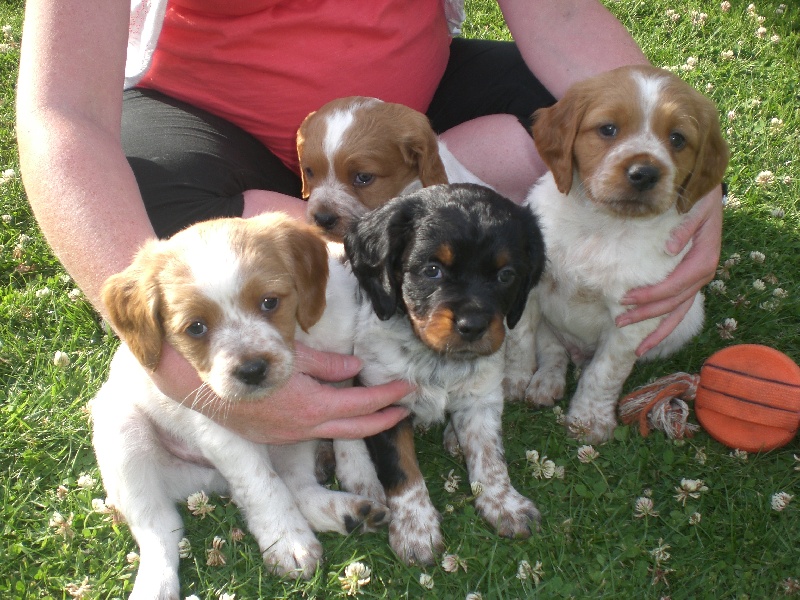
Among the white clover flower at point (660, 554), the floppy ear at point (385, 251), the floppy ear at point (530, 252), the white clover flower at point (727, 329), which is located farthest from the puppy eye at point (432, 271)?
the white clover flower at point (727, 329)

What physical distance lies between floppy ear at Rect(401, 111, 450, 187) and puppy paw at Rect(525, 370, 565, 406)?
1261 mm

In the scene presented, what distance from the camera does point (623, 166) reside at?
3408mm

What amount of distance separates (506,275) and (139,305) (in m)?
1.48

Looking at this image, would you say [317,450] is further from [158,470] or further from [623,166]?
[623,166]

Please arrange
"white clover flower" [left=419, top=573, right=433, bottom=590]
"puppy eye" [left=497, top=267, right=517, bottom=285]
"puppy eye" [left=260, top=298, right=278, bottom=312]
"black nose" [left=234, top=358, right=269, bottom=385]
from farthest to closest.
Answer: "puppy eye" [left=497, top=267, right=517, bottom=285] → "white clover flower" [left=419, top=573, right=433, bottom=590] → "puppy eye" [left=260, top=298, right=278, bottom=312] → "black nose" [left=234, top=358, right=269, bottom=385]

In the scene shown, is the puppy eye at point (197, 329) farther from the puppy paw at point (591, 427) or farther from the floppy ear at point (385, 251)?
the puppy paw at point (591, 427)

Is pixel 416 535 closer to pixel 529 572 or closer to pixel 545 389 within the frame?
pixel 529 572

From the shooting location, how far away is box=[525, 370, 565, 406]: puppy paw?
4109 mm

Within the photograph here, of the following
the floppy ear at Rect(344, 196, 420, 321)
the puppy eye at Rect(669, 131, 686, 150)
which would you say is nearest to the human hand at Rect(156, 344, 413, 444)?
the floppy ear at Rect(344, 196, 420, 321)

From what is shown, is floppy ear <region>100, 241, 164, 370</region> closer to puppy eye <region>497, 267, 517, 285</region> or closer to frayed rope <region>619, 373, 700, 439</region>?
puppy eye <region>497, 267, 517, 285</region>

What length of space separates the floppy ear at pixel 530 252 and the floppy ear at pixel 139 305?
1507 mm

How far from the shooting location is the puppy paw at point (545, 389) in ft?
13.5

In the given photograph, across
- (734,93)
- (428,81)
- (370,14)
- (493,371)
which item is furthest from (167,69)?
(734,93)

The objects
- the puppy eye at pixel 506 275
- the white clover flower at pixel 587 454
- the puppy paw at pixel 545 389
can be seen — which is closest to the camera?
the puppy eye at pixel 506 275
